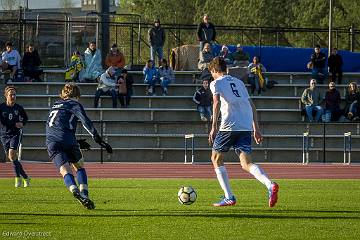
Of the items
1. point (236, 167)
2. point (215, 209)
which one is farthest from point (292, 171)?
point (215, 209)

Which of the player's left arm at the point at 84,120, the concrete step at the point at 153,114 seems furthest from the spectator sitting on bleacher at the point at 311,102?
the player's left arm at the point at 84,120

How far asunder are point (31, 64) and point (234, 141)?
80.8 feet

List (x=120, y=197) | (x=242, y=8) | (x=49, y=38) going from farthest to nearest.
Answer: (x=242, y=8) < (x=49, y=38) < (x=120, y=197)

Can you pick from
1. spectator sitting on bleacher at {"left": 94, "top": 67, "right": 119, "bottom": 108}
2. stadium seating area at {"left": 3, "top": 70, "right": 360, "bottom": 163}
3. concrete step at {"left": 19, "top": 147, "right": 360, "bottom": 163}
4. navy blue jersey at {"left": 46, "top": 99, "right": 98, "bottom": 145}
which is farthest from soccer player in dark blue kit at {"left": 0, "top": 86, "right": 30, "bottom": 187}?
spectator sitting on bleacher at {"left": 94, "top": 67, "right": 119, "bottom": 108}

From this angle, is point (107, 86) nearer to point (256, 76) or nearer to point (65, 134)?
point (256, 76)

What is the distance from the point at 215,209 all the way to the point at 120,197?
336cm

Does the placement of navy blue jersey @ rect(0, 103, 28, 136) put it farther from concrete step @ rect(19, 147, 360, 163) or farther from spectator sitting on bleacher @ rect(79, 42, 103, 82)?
spectator sitting on bleacher @ rect(79, 42, 103, 82)

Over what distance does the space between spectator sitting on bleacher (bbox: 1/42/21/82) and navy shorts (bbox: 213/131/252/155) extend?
76.5ft

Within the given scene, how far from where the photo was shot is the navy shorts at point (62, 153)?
1614 cm

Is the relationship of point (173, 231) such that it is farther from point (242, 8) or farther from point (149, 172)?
point (242, 8)

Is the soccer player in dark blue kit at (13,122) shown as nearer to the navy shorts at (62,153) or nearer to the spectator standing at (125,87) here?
the navy shorts at (62,153)

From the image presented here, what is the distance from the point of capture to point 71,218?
14688mm

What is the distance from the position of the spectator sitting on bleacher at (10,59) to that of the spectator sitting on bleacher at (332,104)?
11182 mm

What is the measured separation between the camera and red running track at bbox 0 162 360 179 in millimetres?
28484
